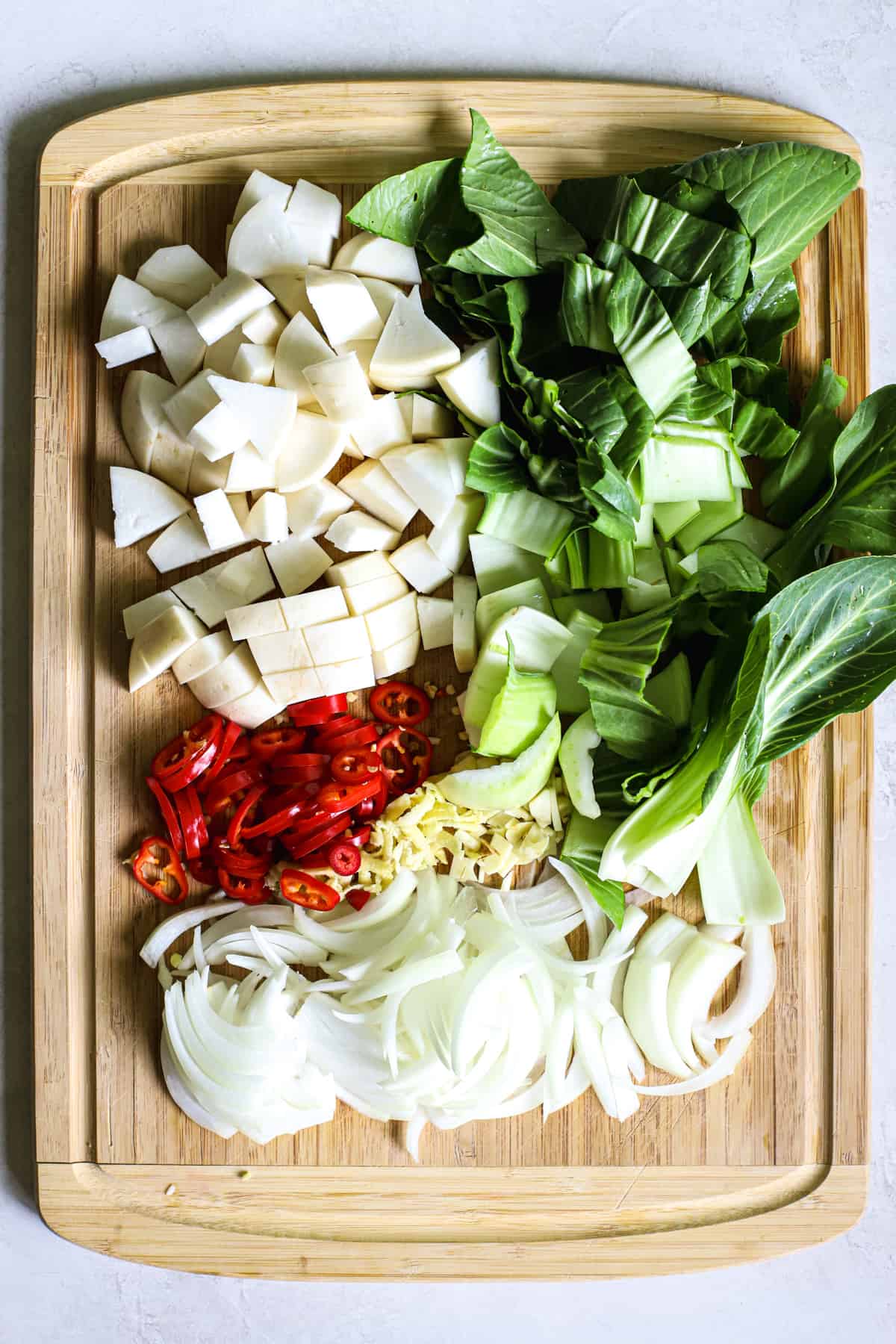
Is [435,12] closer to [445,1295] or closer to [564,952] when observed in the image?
[564,952]

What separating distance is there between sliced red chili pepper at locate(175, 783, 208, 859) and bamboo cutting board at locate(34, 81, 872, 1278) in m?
0.13

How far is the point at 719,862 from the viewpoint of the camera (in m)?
2.18

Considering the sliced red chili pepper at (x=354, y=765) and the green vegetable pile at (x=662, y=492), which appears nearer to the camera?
the green vegetable pile at (x=662, y=492)

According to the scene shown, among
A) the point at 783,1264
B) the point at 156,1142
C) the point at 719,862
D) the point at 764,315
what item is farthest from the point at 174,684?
the point at 783,1264

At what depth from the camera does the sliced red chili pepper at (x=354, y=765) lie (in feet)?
7.03

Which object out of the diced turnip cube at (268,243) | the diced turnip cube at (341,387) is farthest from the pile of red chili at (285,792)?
the diced turnip cube at (268,243)

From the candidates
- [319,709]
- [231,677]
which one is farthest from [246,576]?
[319,709]

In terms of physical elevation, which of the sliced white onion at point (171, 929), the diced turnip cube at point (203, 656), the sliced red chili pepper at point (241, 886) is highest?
the diced turnip cube at point (203, 656)

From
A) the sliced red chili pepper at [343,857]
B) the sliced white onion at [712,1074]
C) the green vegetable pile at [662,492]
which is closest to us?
the green vegetable pile at [662,492]

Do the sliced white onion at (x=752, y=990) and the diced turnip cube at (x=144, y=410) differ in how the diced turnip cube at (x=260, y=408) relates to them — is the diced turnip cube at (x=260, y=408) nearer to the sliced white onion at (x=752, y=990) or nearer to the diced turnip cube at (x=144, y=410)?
the diced turnip cube at (x=144, y=410)

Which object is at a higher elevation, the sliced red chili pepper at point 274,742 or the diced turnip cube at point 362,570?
the diced turnip cube at point 362,570

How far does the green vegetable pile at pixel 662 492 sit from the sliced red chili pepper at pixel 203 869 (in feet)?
2.20

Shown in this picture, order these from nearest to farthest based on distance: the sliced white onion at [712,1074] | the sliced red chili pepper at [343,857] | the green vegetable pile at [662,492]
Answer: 1. the green vegetable pile at [662,492]
2. the sliced red chili pepper at [343,857]
3. the sliced white onion at [712,1074]

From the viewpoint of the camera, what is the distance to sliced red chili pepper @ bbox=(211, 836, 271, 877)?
7.11ft
